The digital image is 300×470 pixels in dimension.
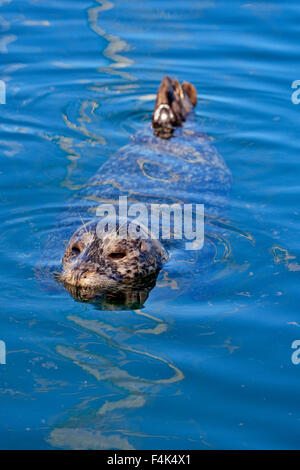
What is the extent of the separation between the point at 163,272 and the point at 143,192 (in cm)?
128

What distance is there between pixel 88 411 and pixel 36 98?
20.6ft

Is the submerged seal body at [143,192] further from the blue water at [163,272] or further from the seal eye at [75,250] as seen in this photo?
the blue water at [163,272]

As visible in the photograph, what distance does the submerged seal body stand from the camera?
5.63 m

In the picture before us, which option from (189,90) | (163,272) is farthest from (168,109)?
(163,272)

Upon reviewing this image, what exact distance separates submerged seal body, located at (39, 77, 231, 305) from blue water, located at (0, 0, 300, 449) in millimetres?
197

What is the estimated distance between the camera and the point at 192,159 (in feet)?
25.1

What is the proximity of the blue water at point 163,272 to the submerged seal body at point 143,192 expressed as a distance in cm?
20

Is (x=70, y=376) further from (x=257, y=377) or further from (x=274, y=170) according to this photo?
(x=274, y=170)

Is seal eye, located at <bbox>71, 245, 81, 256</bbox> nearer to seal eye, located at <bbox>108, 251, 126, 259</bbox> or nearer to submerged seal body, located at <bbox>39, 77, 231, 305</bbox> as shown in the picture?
submerged seal body, located at <bbox>39, 77, 231, 305</bbox>

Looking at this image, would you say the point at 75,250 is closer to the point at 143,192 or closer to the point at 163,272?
the point at 163,272

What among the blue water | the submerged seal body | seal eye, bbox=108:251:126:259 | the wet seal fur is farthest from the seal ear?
seal eye, bbox=108:251:126:259

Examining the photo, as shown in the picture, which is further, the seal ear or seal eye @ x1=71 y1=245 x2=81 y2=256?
the seal ear

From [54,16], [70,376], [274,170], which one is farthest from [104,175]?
[54,16]
